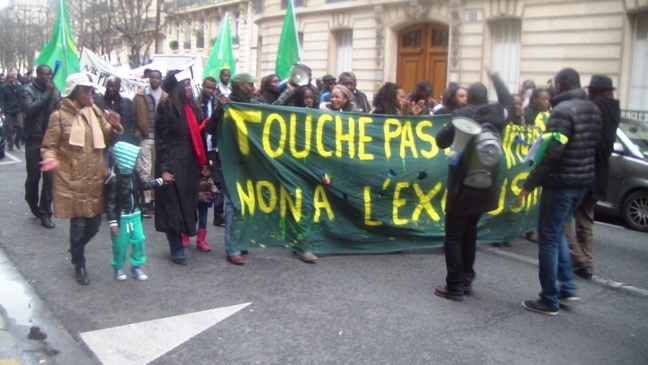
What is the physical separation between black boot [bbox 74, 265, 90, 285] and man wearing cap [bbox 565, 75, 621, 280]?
4.26 metres

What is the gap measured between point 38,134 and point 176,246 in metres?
2.65

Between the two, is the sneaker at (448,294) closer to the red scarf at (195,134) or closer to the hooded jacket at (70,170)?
the red scarf at (195,134)

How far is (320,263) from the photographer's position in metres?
6.48

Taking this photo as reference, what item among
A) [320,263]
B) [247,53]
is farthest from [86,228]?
[247,53]

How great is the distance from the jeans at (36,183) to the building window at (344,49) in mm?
19078

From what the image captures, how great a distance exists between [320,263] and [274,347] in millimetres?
2071

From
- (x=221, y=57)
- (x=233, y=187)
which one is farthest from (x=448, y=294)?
(x=221, y=57)

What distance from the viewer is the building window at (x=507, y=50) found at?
20.1 m

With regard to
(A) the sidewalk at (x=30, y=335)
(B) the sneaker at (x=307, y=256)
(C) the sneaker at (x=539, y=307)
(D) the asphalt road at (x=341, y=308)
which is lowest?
(A) the sidewalk at (x=30, y=335)

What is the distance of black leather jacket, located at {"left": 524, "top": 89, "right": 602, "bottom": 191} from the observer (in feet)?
16.6

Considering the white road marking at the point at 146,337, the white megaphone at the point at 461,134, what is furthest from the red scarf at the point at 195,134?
the white megaphone at the point at 461,134

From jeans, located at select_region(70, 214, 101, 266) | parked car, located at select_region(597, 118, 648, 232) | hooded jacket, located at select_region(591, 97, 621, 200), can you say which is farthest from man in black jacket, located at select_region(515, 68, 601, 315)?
parked car, located at select_region(597, 118, 648, 232)

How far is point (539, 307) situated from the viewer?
5258 mm

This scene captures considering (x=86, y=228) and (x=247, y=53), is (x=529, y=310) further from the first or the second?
(x=247, y=53)
